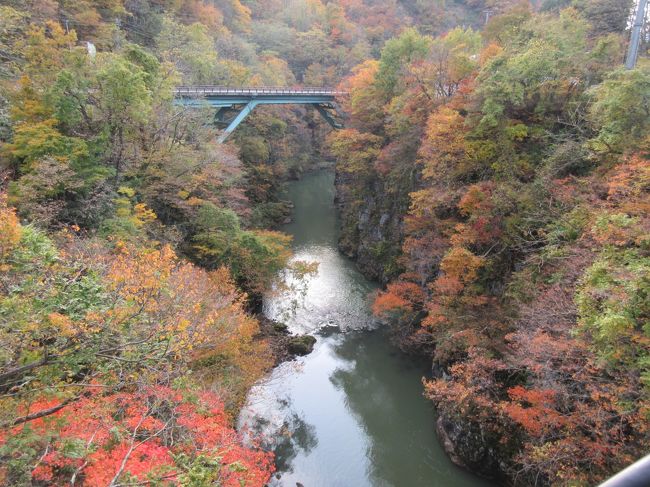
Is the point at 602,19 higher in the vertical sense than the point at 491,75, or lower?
higher

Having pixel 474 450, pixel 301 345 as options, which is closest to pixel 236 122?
pixel 301 345

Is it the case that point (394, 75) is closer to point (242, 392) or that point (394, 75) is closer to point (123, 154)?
point (123, 154)

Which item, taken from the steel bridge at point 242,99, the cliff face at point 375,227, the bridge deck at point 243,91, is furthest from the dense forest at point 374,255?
the bridge deck at point 243,91

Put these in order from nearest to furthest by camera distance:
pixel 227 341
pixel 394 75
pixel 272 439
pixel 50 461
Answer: pixel 50 461 → pixel 227 341 → pixel 272 439 → pixel 394 75

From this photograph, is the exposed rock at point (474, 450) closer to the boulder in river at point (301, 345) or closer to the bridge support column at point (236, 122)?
the boulder in river at point (301, 345)

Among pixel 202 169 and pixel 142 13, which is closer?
pixel 202 169

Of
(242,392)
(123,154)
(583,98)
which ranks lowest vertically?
(242,392)

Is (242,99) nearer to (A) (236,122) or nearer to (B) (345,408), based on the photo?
(A) (236,122)

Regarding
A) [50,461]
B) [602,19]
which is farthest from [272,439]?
[602,19]

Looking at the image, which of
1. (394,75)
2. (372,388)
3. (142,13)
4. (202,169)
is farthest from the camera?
(142,13)
